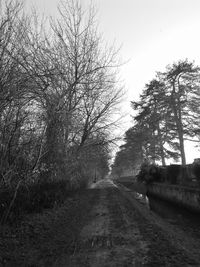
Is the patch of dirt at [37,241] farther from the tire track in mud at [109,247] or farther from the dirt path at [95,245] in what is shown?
the tire track in mud at [109,247]

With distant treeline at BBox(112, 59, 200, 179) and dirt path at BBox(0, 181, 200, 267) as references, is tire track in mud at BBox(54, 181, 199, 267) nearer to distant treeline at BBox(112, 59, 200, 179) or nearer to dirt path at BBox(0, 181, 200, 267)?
dirt path at BBox(0, 181, 200, 267)

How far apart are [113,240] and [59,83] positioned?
7.70 metres

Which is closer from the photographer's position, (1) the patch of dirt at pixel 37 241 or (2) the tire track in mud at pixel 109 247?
(2) the tire track in mud at pixel 109 247

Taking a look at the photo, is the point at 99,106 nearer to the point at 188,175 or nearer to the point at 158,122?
the point at 188,175

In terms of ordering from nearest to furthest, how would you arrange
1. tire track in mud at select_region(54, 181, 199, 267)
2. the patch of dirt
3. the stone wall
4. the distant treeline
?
tire track in mud at select_region(54, 181, 199, 267) < the patch of dirt < the stone wall < the distant treeline

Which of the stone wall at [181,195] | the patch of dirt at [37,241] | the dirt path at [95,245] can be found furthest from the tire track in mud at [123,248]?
the stone wall at [181,195]

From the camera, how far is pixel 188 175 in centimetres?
1496

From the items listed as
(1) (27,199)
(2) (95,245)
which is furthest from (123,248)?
(1) (27,199)

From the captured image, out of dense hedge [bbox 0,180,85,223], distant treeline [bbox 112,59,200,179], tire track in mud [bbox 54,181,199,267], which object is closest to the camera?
tire track in mud [bbox 54,181,199,267]

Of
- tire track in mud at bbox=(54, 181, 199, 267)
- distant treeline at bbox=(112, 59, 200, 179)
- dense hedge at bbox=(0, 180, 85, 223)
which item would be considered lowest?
tire track in mud at bbox=(54, 181, 199, 267)

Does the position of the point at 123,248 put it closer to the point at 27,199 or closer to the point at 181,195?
the point at 27,199

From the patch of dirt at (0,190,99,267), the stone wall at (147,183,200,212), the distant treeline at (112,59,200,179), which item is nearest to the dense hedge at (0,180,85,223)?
the patch of dirt at (0,190,99,267)

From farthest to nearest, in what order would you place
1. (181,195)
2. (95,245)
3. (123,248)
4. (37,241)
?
(181,195), (37,241), (95,245), (123,248)

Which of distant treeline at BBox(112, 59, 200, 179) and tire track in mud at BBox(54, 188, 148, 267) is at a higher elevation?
distant treeline at BBox(112, 59, 200, 179)
